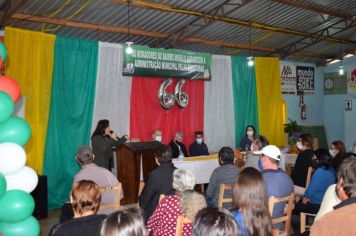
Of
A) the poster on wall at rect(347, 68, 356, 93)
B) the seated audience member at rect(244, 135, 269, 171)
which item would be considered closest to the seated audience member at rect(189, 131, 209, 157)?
the seated audience member at rect(244, 135, 269, 171)

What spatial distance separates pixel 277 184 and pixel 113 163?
3.71m

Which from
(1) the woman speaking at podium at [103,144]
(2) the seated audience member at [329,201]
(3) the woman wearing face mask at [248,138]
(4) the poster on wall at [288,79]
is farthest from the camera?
(4) the poster on wall at [288,79]

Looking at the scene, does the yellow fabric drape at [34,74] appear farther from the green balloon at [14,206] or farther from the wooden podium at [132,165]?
the green balloon at [14,206]

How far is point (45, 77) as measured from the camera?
21.2 feet

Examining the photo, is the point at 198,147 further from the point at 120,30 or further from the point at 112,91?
the point at 120,30

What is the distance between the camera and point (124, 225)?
1.51 meters

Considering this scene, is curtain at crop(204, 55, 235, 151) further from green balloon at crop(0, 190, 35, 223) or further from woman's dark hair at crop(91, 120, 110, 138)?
green balloon at crop(0, 190, 35, 223)

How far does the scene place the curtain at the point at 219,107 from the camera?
923 cm

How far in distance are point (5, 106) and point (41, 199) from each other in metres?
2.99

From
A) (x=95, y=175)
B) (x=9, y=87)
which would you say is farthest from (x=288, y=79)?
(x=9, y=87)

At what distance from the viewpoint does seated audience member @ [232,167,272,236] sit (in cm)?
246

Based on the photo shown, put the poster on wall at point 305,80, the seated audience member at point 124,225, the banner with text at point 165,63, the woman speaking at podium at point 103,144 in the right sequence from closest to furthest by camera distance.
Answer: the seated audience member at point 124,225 < the woman speaking at podium at point 103,144 < the banner with text at point 165,63 < the poster on wall at point 305,80

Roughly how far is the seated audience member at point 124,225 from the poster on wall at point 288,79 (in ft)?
36.6

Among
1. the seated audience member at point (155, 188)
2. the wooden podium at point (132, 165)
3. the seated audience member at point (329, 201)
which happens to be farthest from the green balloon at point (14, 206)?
the wooden podium at point (132, 165)
